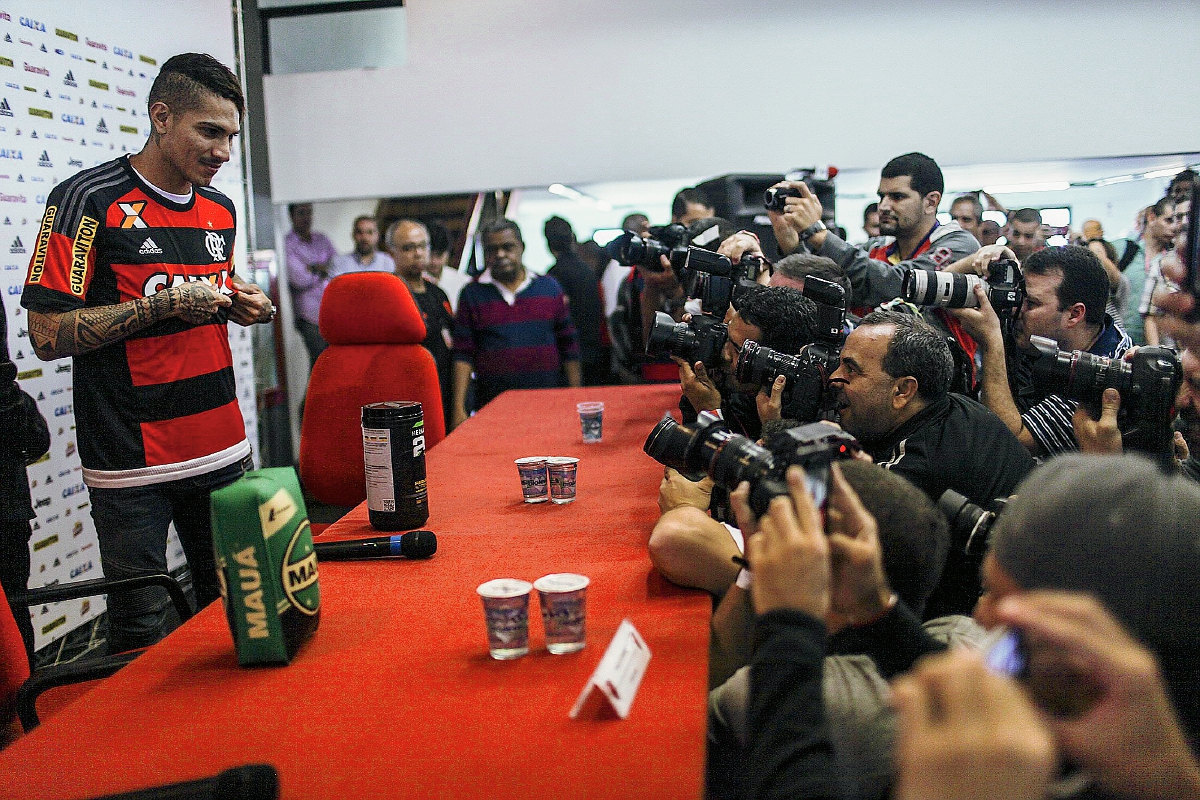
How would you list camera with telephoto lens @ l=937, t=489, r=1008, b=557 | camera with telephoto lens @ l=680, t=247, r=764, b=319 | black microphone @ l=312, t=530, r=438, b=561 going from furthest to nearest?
camera with telephoto lens @ l=680, t=247, r=764, b=319 < black microphone @ l=312, t=530, r=438, b=561 < camera with telephoto lens @ l=937, t=489, r=1008, b=557

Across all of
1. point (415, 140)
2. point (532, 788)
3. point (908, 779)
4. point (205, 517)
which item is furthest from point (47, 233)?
point (415, 140)

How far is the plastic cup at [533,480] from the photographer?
1.82 m

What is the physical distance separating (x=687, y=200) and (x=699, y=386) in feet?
6.34

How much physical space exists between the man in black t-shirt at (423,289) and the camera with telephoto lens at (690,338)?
1.94 metres

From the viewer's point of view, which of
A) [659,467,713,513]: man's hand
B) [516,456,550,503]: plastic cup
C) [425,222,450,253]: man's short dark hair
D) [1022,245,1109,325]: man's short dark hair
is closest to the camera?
[659,467,713,513]: man's hand

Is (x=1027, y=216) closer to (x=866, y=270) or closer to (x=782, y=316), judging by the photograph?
(x=866, y=270)

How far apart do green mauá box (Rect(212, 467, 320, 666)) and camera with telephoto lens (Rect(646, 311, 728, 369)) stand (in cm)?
122

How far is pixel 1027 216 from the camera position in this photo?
4.50 meters

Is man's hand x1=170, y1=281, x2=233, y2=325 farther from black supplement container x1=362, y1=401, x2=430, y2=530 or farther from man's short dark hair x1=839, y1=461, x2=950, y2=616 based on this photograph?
man's short dark hair x1=839, y1=461, x2=950, y2=616

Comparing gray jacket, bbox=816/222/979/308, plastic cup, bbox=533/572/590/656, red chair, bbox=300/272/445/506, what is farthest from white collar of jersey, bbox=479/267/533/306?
plastic cup, bbox=533/572/590/656

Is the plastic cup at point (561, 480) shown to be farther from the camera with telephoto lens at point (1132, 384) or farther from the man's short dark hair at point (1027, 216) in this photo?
the man's short dark hair at point (1027, 216)

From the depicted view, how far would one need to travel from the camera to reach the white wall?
181 inches

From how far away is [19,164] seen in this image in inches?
106

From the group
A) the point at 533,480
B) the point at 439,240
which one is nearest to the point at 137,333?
the point at 533,480
